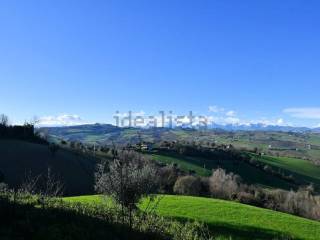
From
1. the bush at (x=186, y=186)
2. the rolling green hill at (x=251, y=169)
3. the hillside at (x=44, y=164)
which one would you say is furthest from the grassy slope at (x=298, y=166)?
the hillside at (x=44, y=164)

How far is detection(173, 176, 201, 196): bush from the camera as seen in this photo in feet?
243

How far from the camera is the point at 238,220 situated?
32.5 meters

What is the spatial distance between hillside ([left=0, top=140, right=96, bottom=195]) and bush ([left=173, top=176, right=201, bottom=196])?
1306cm

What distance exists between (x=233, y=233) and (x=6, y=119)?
76311mm

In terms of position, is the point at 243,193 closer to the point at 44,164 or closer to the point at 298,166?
the point at 44,164

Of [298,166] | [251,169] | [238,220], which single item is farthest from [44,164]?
[298,166]

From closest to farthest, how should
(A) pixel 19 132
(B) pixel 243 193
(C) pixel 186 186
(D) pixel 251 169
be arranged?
(B) pixel 243 193 < (C) pixel 186 186 < (A) pixel 19 132 < (D) pixel 251 169

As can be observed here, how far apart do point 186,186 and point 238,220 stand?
4260 centimetres

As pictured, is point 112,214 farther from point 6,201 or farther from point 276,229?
point 276,229

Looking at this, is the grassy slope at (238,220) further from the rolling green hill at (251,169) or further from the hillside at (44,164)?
the rolling green hill at (251,169)

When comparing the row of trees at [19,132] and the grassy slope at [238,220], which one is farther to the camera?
the row of trees at [19,132]

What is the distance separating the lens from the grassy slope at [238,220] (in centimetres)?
2836

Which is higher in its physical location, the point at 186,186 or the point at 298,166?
the point at 186,186

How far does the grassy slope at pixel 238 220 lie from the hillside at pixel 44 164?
35370 mm
